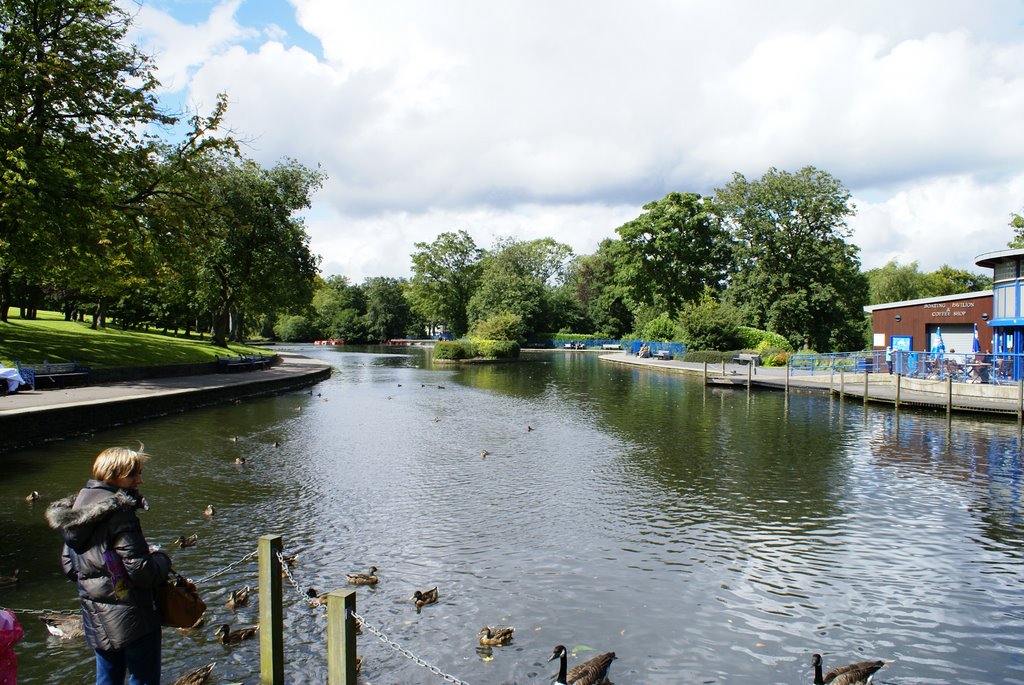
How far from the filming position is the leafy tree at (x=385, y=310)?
123 m

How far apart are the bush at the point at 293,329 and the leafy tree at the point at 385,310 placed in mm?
12680

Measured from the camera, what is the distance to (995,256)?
28172mm

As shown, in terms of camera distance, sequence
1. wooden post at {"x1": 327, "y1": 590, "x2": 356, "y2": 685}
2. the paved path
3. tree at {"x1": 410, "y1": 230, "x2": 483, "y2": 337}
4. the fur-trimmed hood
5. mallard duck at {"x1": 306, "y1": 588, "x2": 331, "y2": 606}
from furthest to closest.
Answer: tree at {"x1": 410, "y1": 230, "x2": 483, "y2": 337}
the paved path
mallard duck at {"x1": 306, "y1": 588, "x2": 331, "y2": 606}
wooden post at {"x1": 327, "y1": 590, "x2": 356, "y2": 685}
the fur-trimmed hood

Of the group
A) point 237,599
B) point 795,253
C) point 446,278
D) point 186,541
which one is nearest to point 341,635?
point 237,599

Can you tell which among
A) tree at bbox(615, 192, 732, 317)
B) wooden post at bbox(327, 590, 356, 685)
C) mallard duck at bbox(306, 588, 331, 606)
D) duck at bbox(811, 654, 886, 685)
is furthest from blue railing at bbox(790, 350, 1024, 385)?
tree at bbox(615, 192, 732, 317)

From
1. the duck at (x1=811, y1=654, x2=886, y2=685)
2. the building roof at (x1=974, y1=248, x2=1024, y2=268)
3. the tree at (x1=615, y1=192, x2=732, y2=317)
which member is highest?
the tree at (x1=615, y1=192, x2=732, y2=317)

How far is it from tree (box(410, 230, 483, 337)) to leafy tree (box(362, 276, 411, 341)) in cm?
1886

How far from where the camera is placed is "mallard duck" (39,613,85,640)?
24.3 feet

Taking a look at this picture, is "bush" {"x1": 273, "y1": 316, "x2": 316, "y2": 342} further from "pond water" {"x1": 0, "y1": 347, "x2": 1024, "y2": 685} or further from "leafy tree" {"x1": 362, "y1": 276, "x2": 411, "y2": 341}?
"pond water" {"x1": 0, "y1": 347, "x2": 1024, "y2": 685}

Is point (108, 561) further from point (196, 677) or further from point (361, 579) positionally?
point (361, 579)

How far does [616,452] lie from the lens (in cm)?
1895

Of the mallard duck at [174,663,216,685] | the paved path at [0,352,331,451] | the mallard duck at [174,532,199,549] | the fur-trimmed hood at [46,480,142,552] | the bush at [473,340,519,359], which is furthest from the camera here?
the bush at [473,340,519,359]

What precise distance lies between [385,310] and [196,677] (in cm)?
11929

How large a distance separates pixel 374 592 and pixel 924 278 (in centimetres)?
9378
